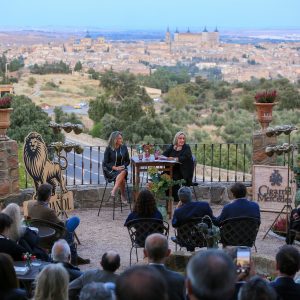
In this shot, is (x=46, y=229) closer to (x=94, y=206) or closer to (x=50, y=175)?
(x=50, y=175)

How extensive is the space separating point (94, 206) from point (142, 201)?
11.9 feet

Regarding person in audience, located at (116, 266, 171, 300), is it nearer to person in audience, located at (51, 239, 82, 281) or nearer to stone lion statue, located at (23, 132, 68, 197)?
person in audience, located at (51, 239, 82, 281)

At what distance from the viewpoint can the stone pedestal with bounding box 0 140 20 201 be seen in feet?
34.9

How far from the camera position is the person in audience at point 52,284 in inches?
183

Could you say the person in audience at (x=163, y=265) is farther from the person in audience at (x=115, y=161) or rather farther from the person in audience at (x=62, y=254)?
the person in audience at (x=115, y=161)

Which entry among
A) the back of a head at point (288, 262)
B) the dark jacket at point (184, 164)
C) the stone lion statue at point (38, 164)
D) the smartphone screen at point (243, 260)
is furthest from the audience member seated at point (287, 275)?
the dark jacket at point (184, 164)

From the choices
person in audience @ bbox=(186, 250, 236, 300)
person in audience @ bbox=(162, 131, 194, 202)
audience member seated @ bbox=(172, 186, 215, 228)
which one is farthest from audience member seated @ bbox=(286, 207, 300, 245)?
person in audience @ bbox=(186, 250, 236, 300)

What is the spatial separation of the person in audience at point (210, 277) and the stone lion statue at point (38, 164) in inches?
259

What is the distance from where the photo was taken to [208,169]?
16.7 m

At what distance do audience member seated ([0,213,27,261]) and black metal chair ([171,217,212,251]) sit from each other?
1954 mm

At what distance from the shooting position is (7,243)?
20.6 ft

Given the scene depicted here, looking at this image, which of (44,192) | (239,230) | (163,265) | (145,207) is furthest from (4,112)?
(163,265)

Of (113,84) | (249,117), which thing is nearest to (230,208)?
(249,117)

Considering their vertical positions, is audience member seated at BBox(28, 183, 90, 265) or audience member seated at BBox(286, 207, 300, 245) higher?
audience member seated at BBox(28, 183, 90, 265)
